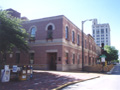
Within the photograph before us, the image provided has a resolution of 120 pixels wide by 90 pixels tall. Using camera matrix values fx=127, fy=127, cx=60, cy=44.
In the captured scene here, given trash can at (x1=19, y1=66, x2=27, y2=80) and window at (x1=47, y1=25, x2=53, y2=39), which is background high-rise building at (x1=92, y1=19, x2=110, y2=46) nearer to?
window at (x1=47, y1=25, x2=53, y2=39)

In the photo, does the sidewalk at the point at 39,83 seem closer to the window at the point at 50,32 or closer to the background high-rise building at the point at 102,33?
the window at the point at 50,32

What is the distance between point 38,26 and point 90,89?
17.4 m

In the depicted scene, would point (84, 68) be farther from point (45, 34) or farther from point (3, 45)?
point (3, 45)

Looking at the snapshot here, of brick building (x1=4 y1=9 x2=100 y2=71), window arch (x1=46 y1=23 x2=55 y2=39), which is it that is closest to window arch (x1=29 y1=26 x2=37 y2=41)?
brick building (x1=4 y1=9 x2=100 y2=71)

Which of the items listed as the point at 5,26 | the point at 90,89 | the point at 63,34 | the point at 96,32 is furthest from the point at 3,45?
the point at 96,32

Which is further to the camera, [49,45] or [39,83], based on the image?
[49,45]

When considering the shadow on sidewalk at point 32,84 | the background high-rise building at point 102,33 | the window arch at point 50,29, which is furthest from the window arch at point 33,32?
the background high-rise building at point 102,33

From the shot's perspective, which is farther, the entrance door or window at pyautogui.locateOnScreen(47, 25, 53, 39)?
the entrance door

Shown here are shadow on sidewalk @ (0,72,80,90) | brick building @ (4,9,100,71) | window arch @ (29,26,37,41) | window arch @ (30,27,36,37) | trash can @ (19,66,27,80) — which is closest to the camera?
shadow on sidewalk @ (0,72,80,90)

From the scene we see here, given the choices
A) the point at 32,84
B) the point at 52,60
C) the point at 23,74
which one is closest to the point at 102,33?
the point at 52,60

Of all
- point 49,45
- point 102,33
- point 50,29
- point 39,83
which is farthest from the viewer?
point 102,33

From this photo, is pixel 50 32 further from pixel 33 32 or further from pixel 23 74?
pixel 23 74

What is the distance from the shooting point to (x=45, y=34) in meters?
22.1

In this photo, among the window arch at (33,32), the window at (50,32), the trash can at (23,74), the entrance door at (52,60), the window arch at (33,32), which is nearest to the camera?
the trash can at (23,74)
